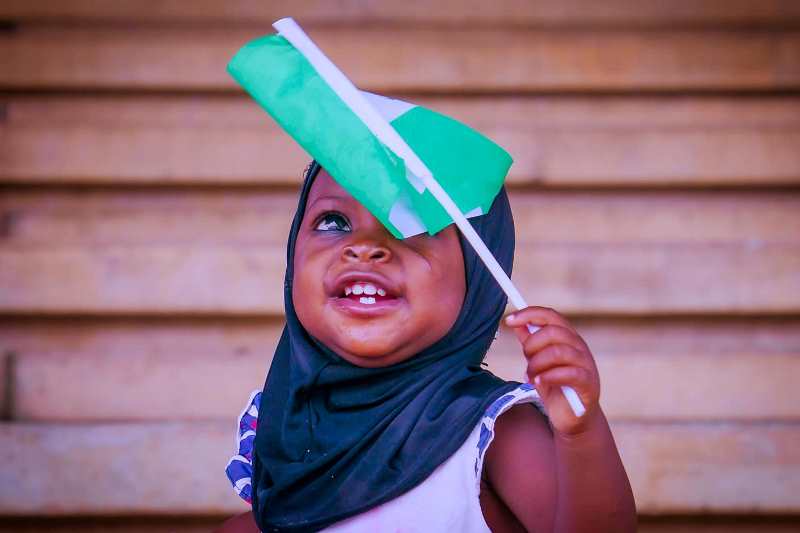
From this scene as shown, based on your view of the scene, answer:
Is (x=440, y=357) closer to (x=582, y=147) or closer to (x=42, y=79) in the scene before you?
(x=582, y=147)

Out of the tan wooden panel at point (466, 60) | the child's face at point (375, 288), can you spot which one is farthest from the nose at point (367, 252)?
the tan wooden panel at point (466, 60)

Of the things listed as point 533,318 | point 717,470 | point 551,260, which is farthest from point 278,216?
point 533,318

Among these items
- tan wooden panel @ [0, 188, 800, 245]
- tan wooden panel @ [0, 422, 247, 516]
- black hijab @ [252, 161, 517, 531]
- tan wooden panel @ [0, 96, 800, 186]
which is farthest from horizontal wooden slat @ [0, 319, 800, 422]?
black hijab @ [252, 161, 517, 531]

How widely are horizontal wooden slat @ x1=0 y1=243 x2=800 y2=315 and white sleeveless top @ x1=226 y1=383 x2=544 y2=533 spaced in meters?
1.87

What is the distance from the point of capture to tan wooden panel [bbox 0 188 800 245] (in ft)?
12.3

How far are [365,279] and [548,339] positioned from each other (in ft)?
1.22

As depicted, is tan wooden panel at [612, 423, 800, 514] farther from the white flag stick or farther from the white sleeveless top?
the white flag stick

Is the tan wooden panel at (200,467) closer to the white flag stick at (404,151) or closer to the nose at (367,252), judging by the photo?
the nose at (367,252)

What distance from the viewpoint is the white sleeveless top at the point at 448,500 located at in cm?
178

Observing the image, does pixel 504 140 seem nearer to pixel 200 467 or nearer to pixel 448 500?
pixel 200 467

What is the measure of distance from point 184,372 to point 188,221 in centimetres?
56

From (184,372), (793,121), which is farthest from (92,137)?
(793,121)

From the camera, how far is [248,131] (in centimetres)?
378

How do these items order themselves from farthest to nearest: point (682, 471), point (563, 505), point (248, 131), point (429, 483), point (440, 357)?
point (248, 131), point (682, 471), point (440, 357), point (429, 483), point (563, 505)
